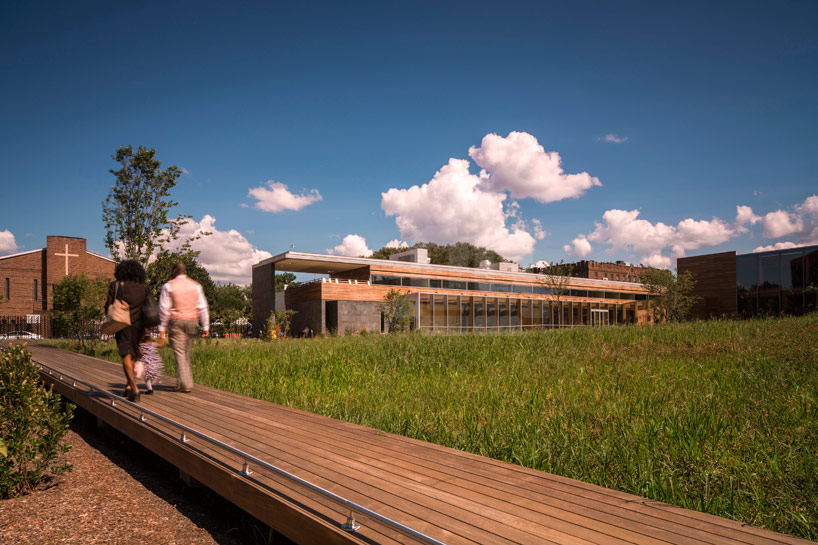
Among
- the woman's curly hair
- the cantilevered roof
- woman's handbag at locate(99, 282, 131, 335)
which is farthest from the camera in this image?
the cantilevered roof

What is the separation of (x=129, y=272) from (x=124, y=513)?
10.7ft

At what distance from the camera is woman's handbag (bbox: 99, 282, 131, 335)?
5.77m

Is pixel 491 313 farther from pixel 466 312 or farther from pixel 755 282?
pixel 755 282

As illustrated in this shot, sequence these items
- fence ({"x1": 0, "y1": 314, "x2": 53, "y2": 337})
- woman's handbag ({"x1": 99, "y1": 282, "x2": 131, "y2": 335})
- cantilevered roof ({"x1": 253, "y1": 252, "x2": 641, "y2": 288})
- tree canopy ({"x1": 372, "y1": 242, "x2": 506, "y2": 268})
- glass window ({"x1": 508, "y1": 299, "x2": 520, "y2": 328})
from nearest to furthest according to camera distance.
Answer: woman's handbag ({"x1": 99, "y1": 282, "x2": 131, "y2": 335}), cantilevered roof ({"x1": 253, "y1": 252, "x2": 641, "y2": 288}), fence ({"x1": 0, "y1": 314, "x2": 53, "y2": 337}), glass window ({"x1": 508, "y1": 299, "x2": 520, "y2": 328}), tree canopy ({"x1": 372, "y1": 242, "x2": 506, "y2": 268})

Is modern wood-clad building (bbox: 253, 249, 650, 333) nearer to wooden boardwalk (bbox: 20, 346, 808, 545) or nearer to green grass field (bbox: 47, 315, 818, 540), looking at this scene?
green grass field (bbox: 47, 315, 818, 540)

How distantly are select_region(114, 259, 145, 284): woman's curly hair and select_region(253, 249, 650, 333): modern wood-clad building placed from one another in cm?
2276

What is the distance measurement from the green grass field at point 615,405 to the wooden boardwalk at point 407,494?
2.82 ft

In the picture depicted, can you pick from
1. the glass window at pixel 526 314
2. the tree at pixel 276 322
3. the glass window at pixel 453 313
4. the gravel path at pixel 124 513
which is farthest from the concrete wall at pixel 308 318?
the gravel path at pixel 124 513

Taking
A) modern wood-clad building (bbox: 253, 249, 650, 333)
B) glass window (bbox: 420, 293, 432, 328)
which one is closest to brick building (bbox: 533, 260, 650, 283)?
modern wood-clad building (bbox: 253, 249, 650, 333)

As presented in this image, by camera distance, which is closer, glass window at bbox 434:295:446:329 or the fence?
glass window at bbox 434:295:446:329

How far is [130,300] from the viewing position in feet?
19.7

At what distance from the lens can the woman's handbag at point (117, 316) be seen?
577cm

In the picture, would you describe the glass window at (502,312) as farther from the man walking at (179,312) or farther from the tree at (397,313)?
the man walking at (179,312)

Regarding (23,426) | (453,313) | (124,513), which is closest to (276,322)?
(453,313)
